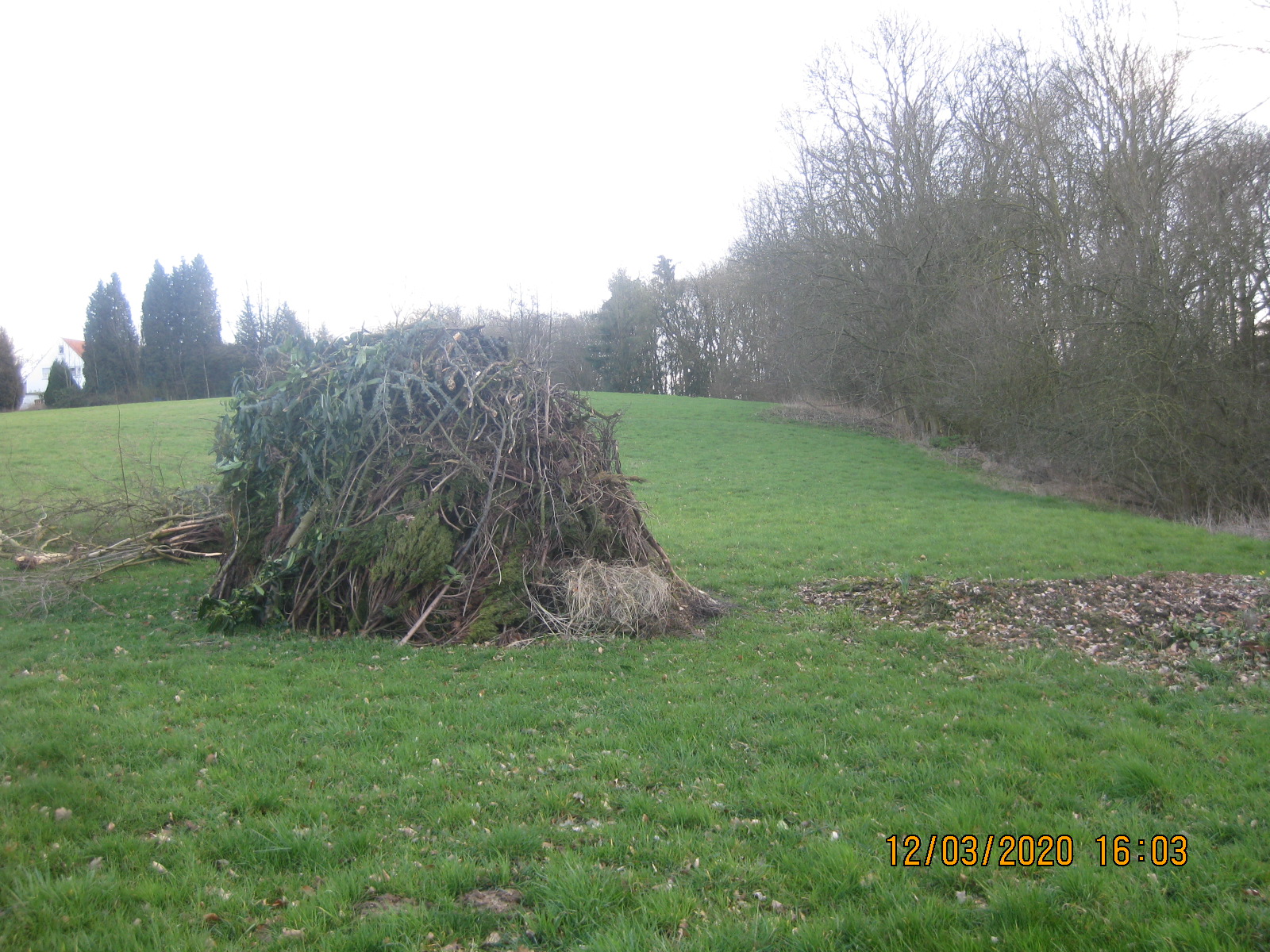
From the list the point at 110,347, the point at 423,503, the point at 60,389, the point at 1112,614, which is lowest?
the point at 1112,614

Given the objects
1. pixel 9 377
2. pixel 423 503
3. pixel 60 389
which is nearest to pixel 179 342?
pixel 60 389

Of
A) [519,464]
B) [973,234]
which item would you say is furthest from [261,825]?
[973,234]

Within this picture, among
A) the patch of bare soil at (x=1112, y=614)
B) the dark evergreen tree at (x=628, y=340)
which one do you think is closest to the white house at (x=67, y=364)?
the dark evergreen tree at (x=628, y=340)

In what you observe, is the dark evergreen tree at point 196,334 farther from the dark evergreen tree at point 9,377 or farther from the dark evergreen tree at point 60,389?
the dark evergreen tree at point 9,377

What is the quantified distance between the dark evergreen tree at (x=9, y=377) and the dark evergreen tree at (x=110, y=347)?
19.5 ft

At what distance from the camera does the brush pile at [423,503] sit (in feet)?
24.3

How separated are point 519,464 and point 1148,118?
57.2 ft

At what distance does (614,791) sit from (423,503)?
4.35 meters

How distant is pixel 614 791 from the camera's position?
4.05m

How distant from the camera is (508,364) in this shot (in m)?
8.68

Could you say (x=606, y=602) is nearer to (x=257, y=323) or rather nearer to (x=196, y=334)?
(x=257, y=323)

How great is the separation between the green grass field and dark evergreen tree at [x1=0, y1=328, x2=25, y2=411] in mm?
37972

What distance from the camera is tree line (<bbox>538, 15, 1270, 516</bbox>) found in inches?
590

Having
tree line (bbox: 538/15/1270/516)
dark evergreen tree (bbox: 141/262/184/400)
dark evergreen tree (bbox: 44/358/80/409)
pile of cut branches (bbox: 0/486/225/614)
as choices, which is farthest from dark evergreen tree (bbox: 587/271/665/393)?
pile of cut branches (bbox: 0/486/225/614)
